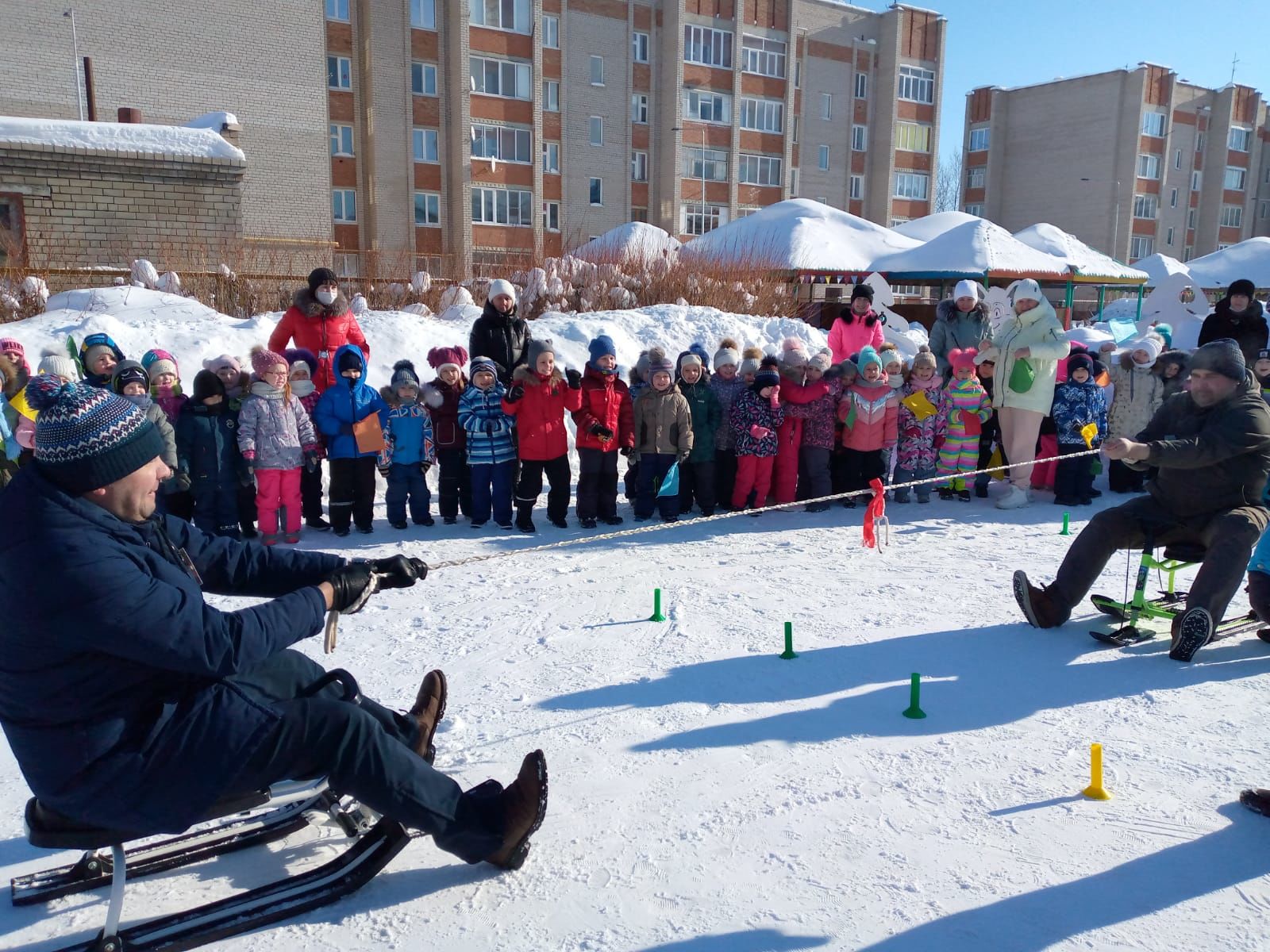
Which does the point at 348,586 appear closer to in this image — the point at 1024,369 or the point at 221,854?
the point at 221,854

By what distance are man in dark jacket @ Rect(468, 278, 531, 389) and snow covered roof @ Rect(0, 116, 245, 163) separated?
11180 mm

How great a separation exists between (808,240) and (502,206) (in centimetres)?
1591

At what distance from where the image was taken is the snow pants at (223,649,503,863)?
8.55 feet

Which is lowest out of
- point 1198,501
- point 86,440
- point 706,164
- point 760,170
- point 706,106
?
point 1198,501

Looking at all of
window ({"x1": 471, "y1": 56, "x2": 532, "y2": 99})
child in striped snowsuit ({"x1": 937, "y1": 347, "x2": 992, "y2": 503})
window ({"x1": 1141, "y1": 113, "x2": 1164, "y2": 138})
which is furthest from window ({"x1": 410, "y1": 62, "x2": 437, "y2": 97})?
A: window ({"x1": 1141, "y1": 113, "x2": 1164, "y2": 138})

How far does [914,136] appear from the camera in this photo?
1839 inches

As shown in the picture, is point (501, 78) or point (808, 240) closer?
point (808, 240)

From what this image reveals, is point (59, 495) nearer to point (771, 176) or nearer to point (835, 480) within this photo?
point (835, 480)

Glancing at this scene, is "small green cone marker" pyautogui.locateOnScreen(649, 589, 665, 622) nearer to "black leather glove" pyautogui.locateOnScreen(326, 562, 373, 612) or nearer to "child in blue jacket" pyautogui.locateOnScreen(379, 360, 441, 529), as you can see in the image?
"black leather glove" pyautogui.locateOnScreen(326, 562, 373, 612)

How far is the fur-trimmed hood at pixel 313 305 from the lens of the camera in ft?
26.0

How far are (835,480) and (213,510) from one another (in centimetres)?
565

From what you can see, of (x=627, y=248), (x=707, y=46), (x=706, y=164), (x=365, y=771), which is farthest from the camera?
(x=706, y=164)

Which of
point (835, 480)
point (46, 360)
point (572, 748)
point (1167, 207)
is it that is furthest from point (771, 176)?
point (572, 748)

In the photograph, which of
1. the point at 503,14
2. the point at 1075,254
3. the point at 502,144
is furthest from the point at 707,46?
the point at 1075,254
